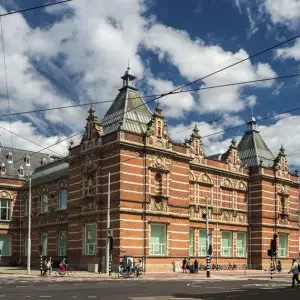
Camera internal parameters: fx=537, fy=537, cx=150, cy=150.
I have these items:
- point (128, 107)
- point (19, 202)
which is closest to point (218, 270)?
point (128, 107)

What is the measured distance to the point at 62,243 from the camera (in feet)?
183

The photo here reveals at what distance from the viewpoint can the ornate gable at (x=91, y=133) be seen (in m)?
49.5

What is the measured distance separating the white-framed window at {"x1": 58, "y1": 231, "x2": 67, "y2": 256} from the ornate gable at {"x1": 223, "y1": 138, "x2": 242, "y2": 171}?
19.3 metres

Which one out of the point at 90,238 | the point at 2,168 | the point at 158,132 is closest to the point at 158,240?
the point at 90,238

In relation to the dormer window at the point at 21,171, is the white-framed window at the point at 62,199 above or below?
below

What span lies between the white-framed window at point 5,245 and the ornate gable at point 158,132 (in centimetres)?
2549

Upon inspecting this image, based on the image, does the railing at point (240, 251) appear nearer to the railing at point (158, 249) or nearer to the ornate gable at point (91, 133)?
the railing at point (158, 249)

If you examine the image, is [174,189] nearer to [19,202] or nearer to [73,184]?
[73,184]

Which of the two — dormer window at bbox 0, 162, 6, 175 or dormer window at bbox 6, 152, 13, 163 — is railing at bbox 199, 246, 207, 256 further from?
dormer window at bbox 6, 152, 13, 163

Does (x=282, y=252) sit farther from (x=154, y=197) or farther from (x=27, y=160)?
(x=27, y=160)

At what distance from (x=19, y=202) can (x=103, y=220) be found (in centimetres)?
2068

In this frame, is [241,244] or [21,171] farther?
[21,171]

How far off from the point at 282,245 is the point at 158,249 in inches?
804

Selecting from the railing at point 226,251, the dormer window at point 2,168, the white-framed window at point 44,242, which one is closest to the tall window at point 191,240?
the railing at point 226,251
